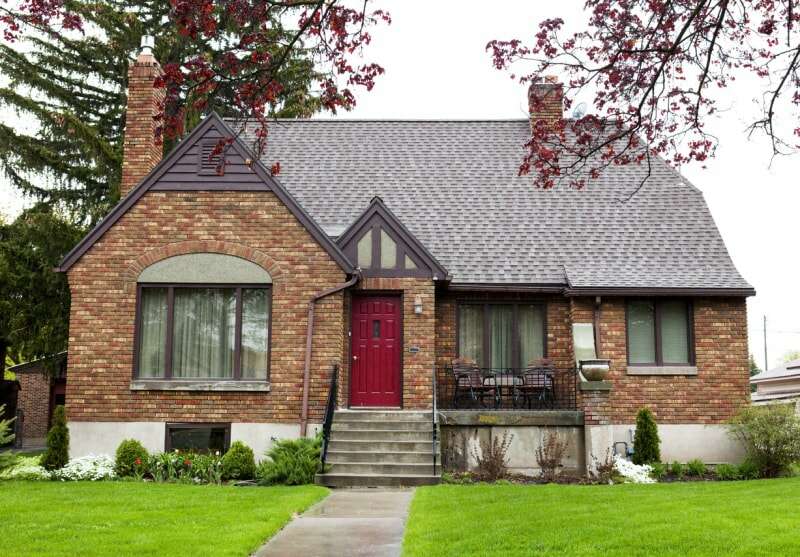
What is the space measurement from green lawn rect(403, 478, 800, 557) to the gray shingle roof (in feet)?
19.5

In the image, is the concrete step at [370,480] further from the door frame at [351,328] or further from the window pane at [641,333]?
the window pane at [641,333]

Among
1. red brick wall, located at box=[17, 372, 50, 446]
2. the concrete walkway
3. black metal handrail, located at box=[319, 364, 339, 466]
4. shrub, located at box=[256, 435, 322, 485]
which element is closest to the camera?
the concrete walkway

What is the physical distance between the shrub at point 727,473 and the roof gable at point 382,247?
5947 millimetres

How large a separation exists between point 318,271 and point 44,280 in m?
10.8

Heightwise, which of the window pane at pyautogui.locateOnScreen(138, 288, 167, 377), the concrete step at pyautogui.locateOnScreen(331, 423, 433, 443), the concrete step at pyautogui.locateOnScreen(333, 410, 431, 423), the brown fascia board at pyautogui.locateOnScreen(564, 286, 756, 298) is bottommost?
the concrete step at pyautogui.locateOnScreen(331, 423, 433, 443)

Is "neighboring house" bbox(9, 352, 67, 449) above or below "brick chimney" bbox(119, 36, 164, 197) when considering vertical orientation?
below

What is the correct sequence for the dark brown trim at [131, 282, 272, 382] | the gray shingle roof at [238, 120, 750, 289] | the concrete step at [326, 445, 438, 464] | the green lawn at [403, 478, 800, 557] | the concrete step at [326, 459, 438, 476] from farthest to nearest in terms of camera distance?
1. the gray shingle roof at [238, 120, 750, 289]
2. the dark brown trim at [131, 282, 272, 382]
3. the concrete step at [326, 445, 438, 464]
4. the concrete step at [326, 459, 438, 476]
5. the green lawn at [403, 478, 800, 557]

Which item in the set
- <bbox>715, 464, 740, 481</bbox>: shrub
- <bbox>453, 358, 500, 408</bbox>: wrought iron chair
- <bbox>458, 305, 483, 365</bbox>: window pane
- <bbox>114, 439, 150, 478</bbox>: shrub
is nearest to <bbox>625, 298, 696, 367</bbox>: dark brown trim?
<bbox>715, 464, 740, 481</bbox>: shrub

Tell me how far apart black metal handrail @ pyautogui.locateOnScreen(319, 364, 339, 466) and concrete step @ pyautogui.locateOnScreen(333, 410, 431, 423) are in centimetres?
22

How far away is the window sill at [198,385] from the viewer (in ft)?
51.3

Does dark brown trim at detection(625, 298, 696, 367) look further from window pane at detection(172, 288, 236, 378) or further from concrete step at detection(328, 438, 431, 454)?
window pane at detection(172, 288, 236, 378)

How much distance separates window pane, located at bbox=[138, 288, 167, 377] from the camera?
52.4 feet

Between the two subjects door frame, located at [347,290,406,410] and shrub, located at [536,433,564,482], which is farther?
door frame, located at [347,290,406,410]

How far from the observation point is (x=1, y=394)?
30875mm
